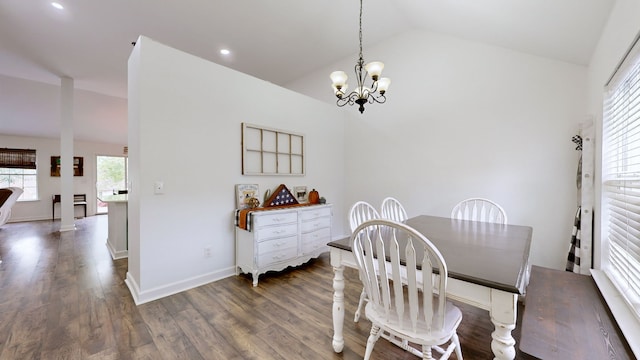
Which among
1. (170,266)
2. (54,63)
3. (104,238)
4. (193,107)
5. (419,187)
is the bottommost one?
(104,238)

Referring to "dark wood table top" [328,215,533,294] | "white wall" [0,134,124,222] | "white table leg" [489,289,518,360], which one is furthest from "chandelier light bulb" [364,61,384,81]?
"white wall" [0,134,124,222]

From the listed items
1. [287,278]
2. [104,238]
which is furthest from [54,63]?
[287,278]

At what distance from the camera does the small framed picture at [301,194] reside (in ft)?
12.4

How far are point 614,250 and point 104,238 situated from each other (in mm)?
6905

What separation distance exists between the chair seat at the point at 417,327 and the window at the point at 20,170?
30.4 ft

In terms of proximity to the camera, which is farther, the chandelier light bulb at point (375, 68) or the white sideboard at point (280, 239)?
the white sideboard at point (280, 239)

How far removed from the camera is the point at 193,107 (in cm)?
266

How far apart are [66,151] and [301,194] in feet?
17.2

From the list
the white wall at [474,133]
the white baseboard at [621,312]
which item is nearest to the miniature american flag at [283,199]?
the white wall at [474,133]

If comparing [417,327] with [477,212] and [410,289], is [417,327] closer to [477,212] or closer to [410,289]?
[410,289]

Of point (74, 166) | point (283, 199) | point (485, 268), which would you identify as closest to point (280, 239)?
point (283, 199)

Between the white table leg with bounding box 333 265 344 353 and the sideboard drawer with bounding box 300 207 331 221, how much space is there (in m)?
1.62

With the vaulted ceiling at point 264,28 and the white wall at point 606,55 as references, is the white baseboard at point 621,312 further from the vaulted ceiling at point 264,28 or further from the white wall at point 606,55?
the vaulted ceiling at point 264,28

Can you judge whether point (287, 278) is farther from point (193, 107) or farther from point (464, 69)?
point (464, 69)
